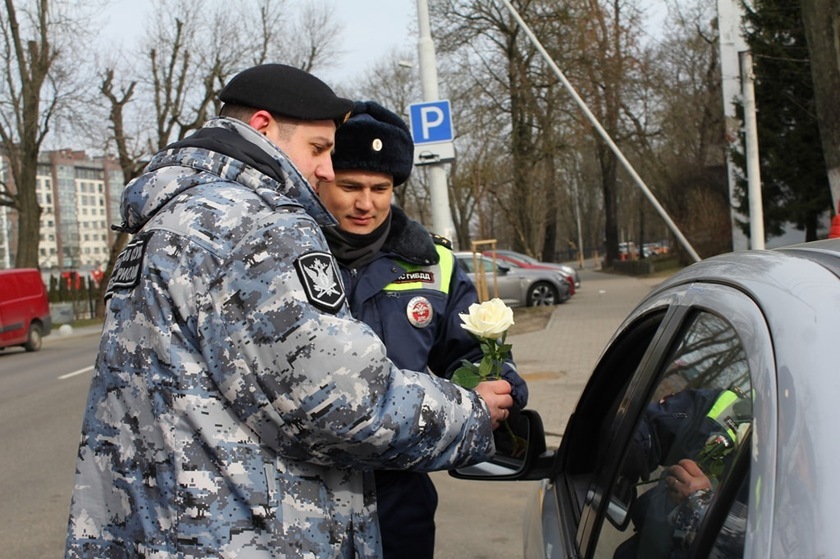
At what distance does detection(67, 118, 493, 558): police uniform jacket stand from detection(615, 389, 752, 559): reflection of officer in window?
1.30 feet

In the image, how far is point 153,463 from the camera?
1606mm

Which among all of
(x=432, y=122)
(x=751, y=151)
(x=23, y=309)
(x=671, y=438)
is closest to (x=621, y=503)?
(x=671, y=438)

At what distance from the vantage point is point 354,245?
8.17 feet

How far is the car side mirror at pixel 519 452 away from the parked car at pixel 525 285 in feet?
58.0

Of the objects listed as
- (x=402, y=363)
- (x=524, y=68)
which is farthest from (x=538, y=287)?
(x=402, y=363)

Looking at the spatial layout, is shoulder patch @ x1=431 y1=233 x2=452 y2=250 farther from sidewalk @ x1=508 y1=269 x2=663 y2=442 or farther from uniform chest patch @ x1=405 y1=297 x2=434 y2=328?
sidewalk @ x1=508 y1=269 x2=663 y2=442

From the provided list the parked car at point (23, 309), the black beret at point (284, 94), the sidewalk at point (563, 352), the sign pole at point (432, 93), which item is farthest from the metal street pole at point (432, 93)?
the parked car at point (23, 309)

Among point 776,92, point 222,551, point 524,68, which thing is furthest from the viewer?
point 524,68

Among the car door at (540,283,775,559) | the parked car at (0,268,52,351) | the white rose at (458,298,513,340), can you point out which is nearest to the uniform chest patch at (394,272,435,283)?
the white rose at (458,298,513,340)

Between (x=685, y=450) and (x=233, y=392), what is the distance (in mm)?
822

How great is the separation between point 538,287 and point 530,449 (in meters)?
18.8

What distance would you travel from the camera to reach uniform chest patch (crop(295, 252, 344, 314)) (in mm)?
1559

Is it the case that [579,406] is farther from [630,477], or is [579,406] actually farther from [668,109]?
[668,109]

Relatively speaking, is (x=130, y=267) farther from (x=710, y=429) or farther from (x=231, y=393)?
(x=710, y=429)
